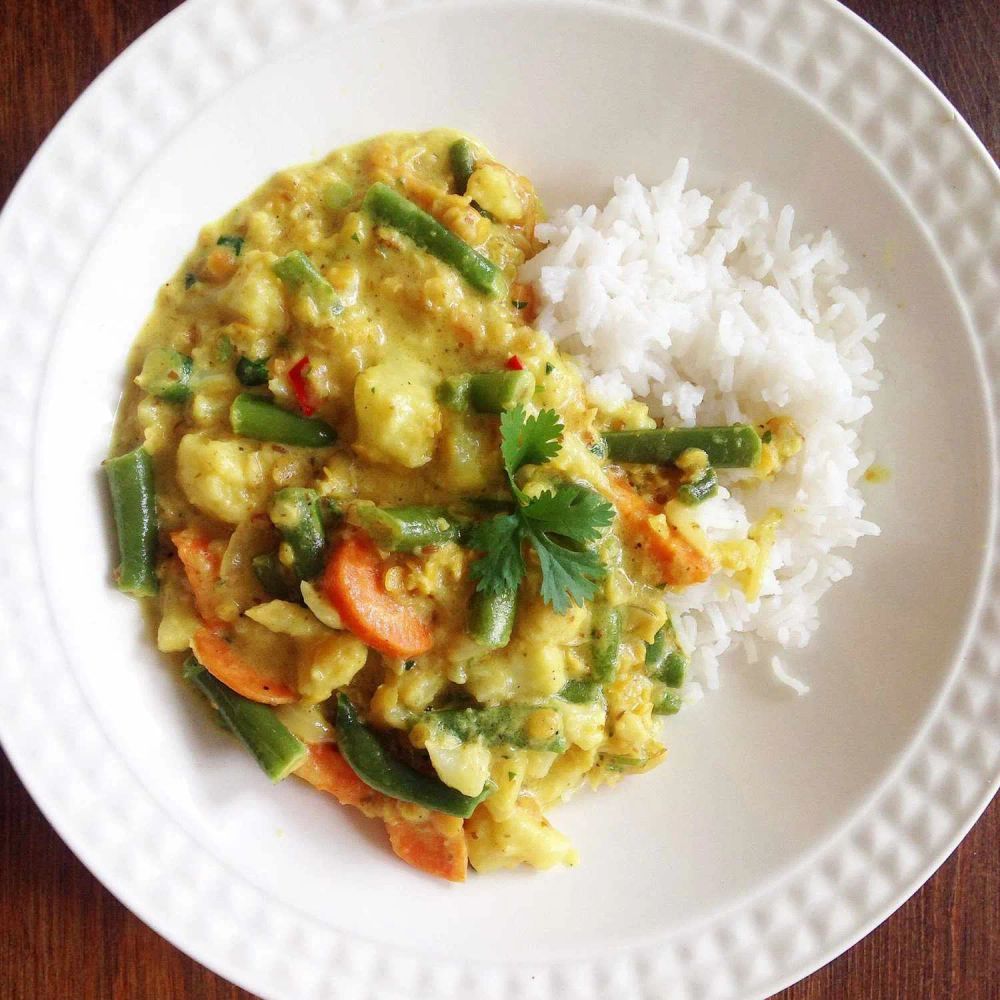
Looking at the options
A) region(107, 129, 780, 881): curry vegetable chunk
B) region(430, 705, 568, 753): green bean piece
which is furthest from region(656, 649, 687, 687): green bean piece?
region(430, 705, 568, 753): green bean piece

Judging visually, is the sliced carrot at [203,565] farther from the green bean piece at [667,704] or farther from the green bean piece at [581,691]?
the green bean piece at [667,704]

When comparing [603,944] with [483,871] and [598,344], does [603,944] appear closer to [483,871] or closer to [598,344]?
[483,871]

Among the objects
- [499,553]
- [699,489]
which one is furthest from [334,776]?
[699,489]

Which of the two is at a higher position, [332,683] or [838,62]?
[838,62]

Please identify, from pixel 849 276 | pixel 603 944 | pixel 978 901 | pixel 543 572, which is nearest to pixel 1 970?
pixel 603 944

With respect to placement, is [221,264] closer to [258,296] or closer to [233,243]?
[233,243]

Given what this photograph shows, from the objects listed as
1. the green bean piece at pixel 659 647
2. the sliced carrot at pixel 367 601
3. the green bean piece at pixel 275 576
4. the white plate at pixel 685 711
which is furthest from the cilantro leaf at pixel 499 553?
the white plate at pixel 685 711

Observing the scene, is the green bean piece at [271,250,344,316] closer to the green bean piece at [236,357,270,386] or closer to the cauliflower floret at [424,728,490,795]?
the green bean piece at [236,357,270,386]
